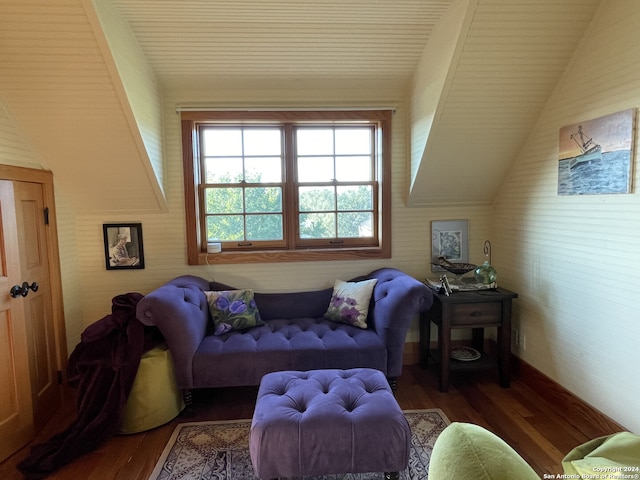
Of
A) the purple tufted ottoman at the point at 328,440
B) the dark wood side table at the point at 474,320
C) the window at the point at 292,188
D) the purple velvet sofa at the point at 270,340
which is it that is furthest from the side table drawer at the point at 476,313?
the purple tufted ottoman at the point at 328,440

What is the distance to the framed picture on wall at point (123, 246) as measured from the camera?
9.49 feet

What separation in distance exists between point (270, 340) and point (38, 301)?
4.80 ft

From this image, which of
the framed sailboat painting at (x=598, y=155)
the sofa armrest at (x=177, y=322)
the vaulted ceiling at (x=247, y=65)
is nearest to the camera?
the framed sailboat painting at (x=598, y=155)

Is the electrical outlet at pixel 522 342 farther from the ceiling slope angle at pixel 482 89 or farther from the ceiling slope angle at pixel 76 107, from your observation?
the ceiling slope angle at pixel 76 107

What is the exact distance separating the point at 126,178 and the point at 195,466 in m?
1.89

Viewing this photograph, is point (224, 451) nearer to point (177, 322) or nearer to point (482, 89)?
point (177, 322)

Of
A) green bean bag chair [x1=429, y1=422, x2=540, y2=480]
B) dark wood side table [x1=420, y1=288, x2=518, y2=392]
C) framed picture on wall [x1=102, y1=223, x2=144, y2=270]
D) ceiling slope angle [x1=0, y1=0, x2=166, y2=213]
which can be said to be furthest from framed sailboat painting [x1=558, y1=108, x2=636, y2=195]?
framed picture on wall [x1=102, y1=223, x2=144, y2=270]

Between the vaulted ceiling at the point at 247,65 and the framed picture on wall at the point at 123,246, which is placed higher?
the vaulted ceiling at the point at 247,65

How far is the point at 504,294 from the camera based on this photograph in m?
2.67

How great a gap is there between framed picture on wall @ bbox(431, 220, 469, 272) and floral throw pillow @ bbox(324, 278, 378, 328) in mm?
667

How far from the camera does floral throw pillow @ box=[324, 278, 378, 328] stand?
8.86 feet

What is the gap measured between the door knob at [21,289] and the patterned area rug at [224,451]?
118 centimetres

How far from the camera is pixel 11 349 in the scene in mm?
2088

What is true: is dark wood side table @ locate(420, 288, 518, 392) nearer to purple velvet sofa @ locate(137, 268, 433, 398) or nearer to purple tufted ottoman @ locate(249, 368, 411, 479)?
purple velvet sofa @ locate(137, 268, 433, 398)
